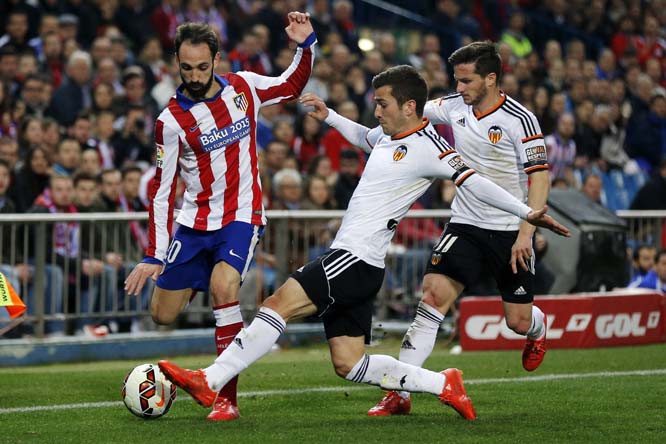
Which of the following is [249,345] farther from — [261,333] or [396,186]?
[396,186]

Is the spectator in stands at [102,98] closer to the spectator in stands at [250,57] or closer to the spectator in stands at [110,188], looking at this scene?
the spectator in stands at [110,188]

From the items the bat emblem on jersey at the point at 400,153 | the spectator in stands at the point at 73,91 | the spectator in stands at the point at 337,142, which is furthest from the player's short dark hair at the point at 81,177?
the bat emblem on jersey at the point at 400,153

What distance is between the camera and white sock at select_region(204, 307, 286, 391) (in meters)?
7.57

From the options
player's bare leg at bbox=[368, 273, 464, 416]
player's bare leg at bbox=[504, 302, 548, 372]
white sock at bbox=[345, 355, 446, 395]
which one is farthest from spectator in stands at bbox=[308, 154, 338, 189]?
white sock at bbox=[345, 355, 446, 395]

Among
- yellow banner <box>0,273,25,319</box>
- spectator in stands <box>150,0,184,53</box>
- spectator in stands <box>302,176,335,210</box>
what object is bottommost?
yellow banner <box>0,273,25,319</box>

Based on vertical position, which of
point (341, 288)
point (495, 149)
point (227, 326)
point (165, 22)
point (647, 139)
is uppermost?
point (165, 22)

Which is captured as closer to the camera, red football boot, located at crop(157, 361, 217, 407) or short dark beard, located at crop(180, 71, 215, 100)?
red football boot, located at crop(157, 361, 217, 407)

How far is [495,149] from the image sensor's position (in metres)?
8.95

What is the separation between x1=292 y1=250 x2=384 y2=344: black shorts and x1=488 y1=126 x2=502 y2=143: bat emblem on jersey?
160cm

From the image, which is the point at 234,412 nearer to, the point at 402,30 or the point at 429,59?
the point at 429,59

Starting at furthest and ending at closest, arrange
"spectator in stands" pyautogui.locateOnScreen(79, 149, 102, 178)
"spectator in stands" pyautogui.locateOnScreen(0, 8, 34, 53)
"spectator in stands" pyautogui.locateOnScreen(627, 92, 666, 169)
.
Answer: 1. "spectator in stands" pyautogui.locateOnScreen(627, 92, 666, 169)
2. "spectator in stands" pyautogui.locateOnScreen(0, 8, 34, 53)
3. "spectator in stands" pyautogui.locateOnScreen(79, 149, 102, 178)

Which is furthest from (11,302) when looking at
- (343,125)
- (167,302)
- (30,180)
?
(30,180)

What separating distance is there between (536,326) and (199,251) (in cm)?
265

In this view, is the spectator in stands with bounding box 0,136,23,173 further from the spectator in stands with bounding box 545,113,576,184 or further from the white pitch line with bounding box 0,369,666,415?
the spectator in stands with bounding box 545,113,576,184
